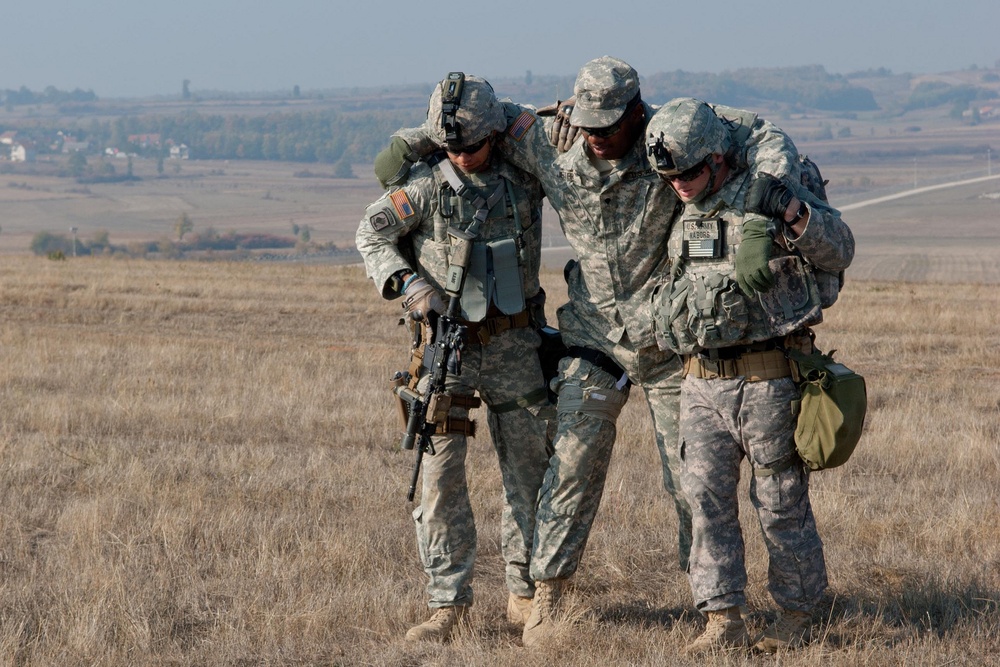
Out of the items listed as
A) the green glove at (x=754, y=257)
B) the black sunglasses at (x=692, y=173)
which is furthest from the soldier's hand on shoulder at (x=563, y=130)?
the green glove at (x=754, y=257)

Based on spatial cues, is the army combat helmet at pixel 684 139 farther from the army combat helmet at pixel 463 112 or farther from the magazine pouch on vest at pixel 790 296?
the army combat helmet at pixel 463 112

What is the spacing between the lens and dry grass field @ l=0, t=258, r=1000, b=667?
4.77 meters

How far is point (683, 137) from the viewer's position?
432 centimetres

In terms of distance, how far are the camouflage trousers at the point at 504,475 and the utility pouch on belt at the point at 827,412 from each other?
50.9 inches

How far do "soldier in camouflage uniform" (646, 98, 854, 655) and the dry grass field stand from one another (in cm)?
28

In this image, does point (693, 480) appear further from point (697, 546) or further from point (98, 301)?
point (98, 301)

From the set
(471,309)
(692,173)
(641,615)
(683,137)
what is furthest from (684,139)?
(641,615)

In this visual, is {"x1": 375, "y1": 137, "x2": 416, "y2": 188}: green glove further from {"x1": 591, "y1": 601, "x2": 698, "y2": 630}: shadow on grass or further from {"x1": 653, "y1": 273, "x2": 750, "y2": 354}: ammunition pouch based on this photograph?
{"x1": 591, "y1": 601, "x2": 698, "y2": 630}: shadow on grass

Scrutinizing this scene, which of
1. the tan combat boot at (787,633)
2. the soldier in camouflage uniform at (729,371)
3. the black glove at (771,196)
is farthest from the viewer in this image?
the tan combat boot at (787,633)

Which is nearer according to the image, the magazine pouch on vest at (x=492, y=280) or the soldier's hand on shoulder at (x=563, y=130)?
the soldier's hand on shoulder at (x=563, y=130)

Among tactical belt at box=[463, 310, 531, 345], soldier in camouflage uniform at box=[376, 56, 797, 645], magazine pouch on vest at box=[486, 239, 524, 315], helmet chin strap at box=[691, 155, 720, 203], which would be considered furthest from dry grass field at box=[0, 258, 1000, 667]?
helmet chin strap at box=[691, 155, 720, 203]

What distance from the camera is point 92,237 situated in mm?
147000

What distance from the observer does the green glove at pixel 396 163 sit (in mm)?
5180

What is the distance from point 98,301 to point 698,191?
16.0 metres
